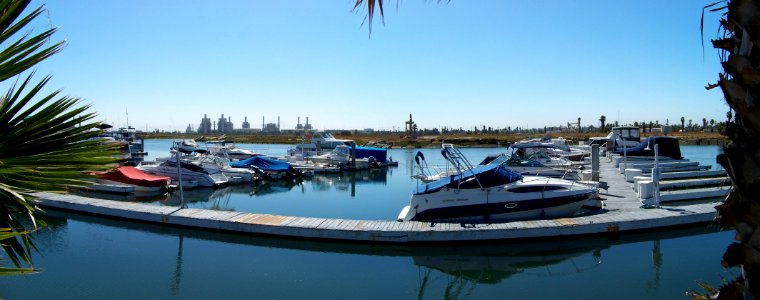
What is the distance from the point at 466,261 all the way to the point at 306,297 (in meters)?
4.69

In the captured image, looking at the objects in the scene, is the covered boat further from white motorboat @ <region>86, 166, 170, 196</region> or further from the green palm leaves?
the green palm leaves

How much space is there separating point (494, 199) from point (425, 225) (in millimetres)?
2725

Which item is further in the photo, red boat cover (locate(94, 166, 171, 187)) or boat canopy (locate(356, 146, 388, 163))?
boat canopy (locate(356, 146, 388, 163))

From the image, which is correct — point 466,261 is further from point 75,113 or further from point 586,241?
point 75,113

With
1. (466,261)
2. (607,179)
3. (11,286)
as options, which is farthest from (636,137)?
(11,286)

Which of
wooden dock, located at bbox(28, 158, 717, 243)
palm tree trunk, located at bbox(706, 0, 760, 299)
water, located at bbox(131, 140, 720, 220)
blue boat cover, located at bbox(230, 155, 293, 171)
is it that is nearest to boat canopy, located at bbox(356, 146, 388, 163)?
water, located at bbox(131, 140, 720, 220)

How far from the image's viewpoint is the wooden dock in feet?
46.1

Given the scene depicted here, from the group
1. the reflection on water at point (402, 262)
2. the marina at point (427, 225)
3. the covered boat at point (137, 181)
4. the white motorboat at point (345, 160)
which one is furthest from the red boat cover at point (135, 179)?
the white motorboat at point (345, 160)

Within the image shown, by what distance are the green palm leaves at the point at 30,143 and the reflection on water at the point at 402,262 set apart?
25.9ft

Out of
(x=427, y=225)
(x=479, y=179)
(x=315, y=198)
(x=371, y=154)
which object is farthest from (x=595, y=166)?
(x=371, y=154)

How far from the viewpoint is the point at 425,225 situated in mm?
14633

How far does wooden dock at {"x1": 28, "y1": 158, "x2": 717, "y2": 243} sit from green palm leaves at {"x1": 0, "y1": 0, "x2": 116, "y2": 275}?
36.3 feet

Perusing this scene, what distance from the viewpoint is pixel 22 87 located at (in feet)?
11.5

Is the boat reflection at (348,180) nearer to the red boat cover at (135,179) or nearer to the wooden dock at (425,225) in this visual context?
the red boat cover at (135,179)
